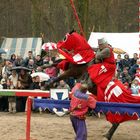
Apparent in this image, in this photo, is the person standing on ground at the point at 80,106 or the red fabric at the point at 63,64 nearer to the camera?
the person standing on ground at the point at 80,106

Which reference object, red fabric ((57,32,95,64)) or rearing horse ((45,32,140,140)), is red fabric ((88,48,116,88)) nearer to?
rearing horse ((45,32,140,140))

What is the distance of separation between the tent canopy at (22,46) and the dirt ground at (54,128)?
1033cm

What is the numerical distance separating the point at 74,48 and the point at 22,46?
1619 centimetres

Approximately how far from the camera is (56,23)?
120 feet

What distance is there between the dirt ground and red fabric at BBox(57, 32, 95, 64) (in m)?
1.65

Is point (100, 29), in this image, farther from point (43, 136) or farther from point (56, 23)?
point (43, 136)

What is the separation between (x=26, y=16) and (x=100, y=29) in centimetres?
1056

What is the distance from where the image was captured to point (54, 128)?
10125mm

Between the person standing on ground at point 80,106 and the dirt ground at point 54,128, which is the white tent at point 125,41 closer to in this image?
the dirt ground at point 54,128

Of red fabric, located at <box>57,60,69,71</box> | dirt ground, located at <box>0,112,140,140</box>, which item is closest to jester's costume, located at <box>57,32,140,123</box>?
red fabric, located at <box>57,60,69,71</box>

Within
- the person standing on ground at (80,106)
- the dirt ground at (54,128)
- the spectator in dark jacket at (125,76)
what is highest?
the spectator in dark jacket at (125,76)

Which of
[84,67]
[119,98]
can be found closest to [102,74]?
[84,67]

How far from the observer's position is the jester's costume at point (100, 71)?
26.5ft

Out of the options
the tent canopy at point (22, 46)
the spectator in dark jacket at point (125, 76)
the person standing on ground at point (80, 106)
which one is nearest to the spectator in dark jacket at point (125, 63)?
the spectator in dark jacket at point (125, 76)
